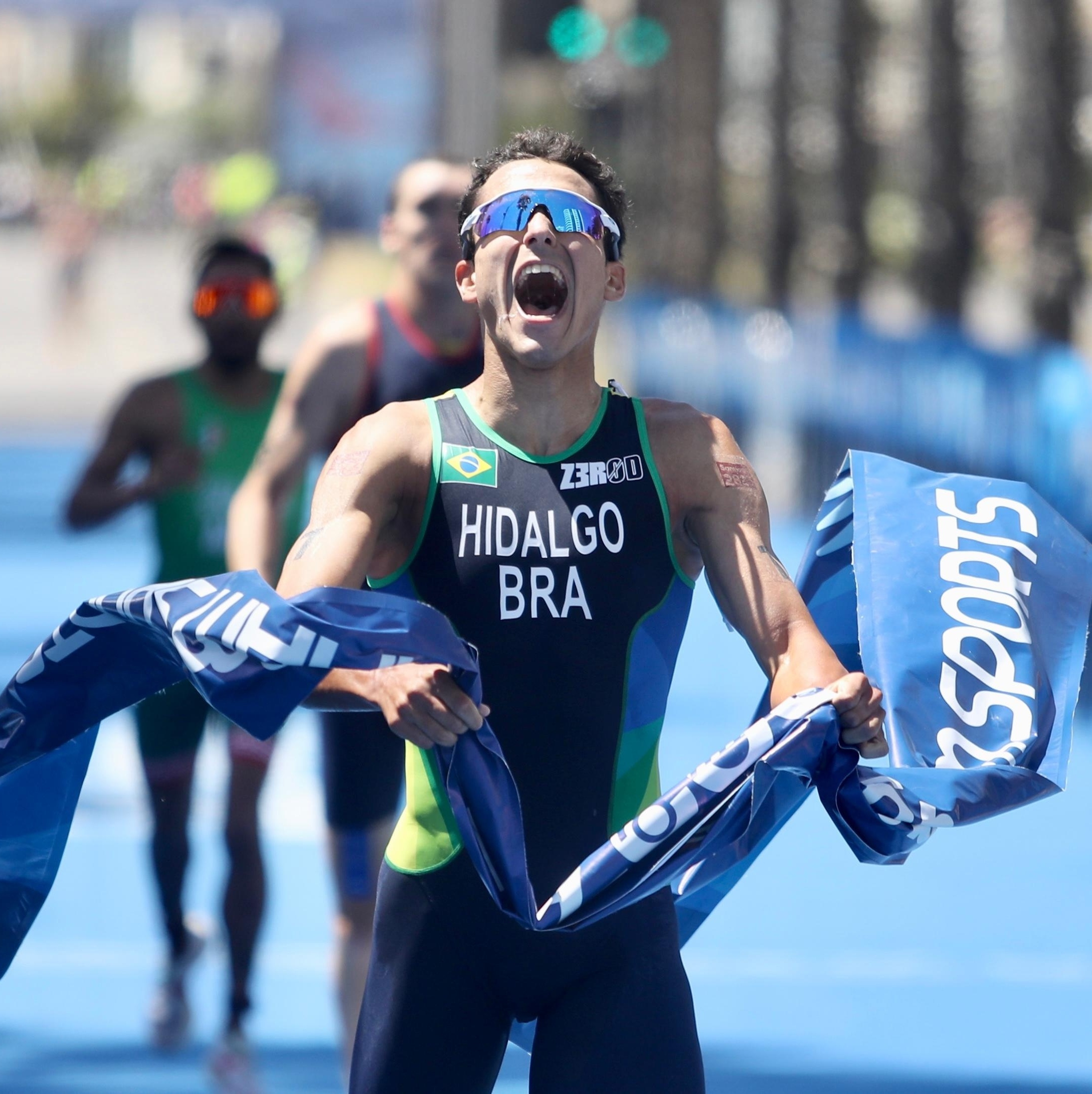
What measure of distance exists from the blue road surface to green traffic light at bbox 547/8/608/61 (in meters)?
24.3

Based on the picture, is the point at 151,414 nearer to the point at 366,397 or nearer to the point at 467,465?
the point at 366,397

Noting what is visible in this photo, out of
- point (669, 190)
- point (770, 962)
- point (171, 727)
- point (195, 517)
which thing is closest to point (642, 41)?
point (669, 190)

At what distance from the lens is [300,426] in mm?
5348

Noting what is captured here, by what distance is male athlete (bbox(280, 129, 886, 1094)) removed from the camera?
3527 mm

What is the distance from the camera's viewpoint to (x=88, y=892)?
7941mm

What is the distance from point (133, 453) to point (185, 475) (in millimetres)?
248

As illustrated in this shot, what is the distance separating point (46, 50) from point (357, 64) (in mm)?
7279

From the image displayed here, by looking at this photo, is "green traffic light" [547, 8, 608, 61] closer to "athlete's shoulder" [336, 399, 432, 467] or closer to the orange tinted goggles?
the orange tinted goggles

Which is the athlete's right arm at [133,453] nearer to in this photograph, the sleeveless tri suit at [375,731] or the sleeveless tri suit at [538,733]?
the sleeveless tri suit at [375,731]

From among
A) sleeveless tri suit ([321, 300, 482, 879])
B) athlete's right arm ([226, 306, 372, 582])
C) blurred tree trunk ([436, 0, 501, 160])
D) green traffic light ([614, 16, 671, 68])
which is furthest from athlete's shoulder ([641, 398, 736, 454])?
green traffic light ([614, 16, 671, 68])

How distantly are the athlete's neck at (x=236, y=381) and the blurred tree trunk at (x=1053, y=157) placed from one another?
889cm

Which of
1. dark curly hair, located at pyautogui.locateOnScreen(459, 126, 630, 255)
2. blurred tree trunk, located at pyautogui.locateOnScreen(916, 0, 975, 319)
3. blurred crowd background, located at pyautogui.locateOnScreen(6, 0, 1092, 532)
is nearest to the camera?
dark curly hair, located at pyautogui.locateOnScreen(459, 126, 630, 255)

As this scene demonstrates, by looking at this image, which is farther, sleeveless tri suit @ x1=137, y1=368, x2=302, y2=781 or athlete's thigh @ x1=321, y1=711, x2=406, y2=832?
sleeveless tri suit @ x1=137, y1=368, x2=302, y2=781

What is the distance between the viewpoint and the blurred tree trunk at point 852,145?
2298 cm
